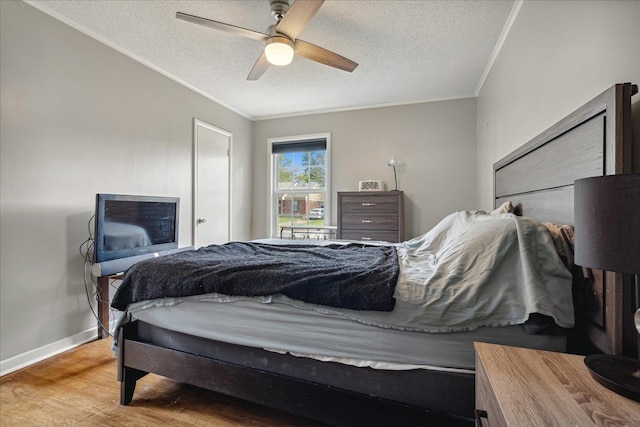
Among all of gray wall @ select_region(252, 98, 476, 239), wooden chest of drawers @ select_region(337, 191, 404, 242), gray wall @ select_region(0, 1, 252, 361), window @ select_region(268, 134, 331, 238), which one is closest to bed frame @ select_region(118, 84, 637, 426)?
gray wall @ select_region(0, 1, 252, 361)

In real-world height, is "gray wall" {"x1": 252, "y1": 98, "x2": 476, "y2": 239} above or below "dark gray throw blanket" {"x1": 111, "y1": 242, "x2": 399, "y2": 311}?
above

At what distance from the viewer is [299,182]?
464cm

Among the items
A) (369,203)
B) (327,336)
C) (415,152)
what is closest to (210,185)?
(369,203)

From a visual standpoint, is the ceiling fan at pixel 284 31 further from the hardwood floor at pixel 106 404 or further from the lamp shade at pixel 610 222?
the hardwood floor at pixel 106 404

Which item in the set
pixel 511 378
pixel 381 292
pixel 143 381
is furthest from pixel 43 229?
pixel 511 378

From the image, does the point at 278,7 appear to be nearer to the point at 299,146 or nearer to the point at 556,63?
the point at 556,63

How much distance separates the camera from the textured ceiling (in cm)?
218

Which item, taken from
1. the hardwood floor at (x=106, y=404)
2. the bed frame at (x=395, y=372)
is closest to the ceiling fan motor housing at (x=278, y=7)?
the bed frame at (x=395, y=372)

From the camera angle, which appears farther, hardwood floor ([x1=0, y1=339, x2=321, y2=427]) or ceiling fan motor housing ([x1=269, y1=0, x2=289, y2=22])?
ceiling fan motor housing ([x1=269, y1=0, x2=289, y2=22])

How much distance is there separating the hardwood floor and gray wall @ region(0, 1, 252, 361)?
1.30ft

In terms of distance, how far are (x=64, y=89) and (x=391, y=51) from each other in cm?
277

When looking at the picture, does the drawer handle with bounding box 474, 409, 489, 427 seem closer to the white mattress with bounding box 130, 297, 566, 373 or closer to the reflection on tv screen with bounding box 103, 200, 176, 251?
the white mattress with bounding box 130, 297, 566, 373

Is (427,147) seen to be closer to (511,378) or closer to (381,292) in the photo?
(381,292)

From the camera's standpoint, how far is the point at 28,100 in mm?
2088
